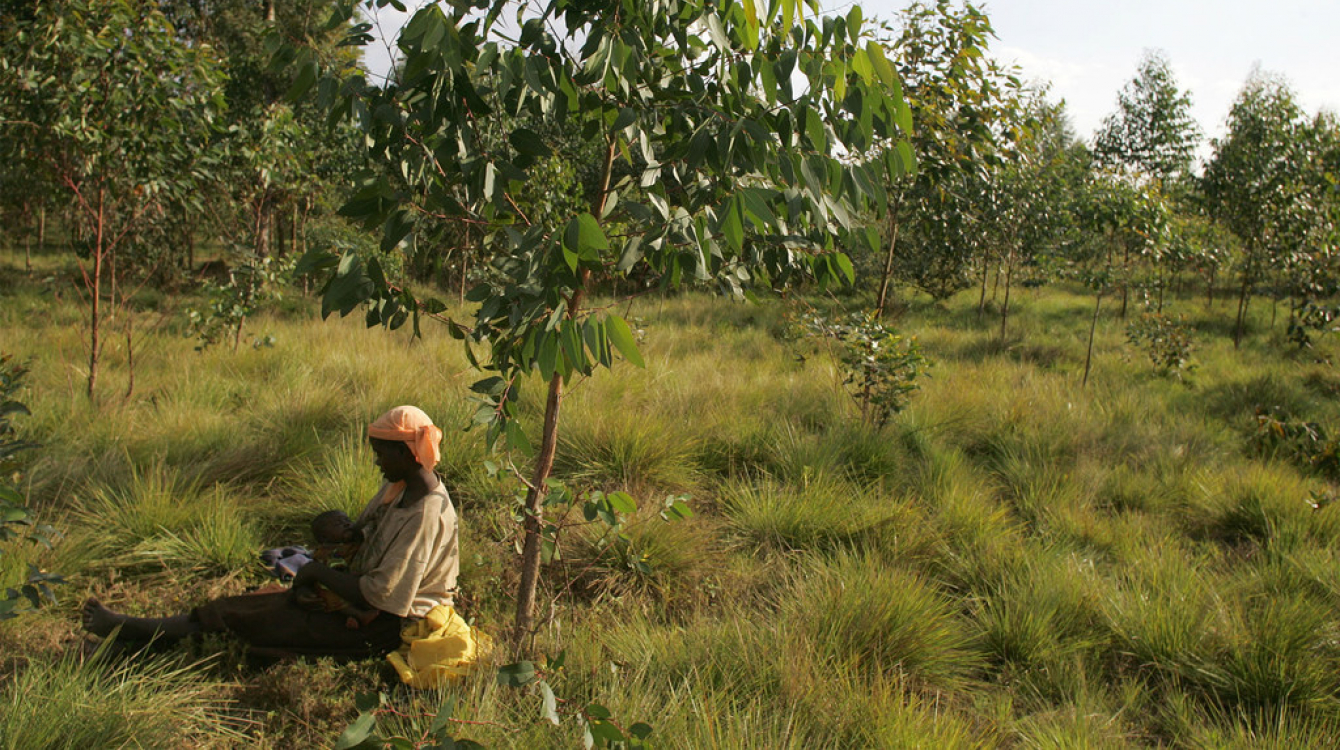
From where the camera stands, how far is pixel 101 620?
302 cm

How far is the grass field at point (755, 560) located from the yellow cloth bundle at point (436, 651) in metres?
0.08

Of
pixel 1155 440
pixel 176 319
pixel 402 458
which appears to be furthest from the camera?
pixel 176 319

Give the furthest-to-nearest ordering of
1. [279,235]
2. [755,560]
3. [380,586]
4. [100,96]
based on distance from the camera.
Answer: [279,235], [100,96], [755,560], [380,586]

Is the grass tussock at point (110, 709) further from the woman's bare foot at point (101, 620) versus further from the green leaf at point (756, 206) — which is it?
the green leaf at point (756, 206)

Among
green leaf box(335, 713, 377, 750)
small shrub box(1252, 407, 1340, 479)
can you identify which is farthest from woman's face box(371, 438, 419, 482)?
small shrub box(1252, 407, 1340, 479)

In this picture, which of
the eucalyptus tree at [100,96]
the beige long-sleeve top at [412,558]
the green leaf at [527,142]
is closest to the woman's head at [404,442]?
the beige long-sleeve top at [412,558]

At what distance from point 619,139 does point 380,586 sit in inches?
75.8

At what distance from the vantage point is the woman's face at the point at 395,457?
2973mm

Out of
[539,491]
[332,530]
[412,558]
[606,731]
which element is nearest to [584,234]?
[606,731]

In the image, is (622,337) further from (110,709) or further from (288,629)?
(288,629)

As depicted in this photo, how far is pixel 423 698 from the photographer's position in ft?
9.31

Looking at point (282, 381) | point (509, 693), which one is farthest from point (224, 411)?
point (509, 693)

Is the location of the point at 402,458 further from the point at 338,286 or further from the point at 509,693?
the point at 338,286

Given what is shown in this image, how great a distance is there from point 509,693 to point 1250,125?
17841 millimetres
